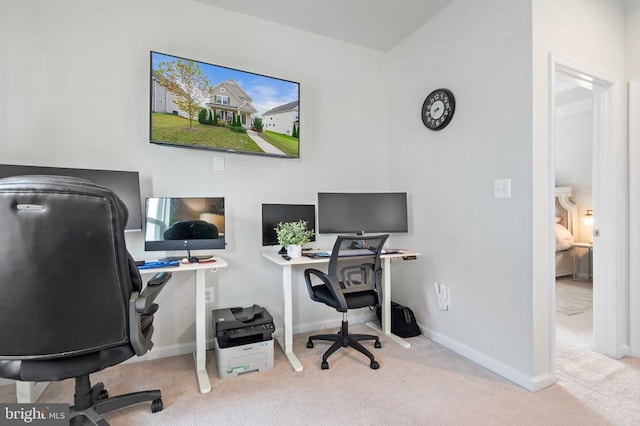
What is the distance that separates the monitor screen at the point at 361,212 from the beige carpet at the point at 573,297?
2.26 m

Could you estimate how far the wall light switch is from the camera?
213 centimetres

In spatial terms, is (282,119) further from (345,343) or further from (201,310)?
(345,343)

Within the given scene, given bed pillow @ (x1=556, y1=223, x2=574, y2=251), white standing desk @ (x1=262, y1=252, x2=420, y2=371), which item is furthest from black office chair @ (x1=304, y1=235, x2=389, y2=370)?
bed pillow @ (x1=556, y1=223, x2=574, y2=251)

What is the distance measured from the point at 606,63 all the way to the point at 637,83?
32 centimetres

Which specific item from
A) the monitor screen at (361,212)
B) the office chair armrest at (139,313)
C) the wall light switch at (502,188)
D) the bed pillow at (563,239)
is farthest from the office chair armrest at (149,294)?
the bed pillow at (563,239)

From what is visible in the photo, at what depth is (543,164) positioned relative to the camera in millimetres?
2033

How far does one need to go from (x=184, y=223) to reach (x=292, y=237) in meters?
0.84

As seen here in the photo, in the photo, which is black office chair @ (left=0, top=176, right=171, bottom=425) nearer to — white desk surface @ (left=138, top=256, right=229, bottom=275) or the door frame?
white desk surface @ (left=138, top=256, right=229, bottom=275)

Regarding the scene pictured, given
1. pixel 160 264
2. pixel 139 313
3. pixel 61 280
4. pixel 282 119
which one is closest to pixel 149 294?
pixel 139 313

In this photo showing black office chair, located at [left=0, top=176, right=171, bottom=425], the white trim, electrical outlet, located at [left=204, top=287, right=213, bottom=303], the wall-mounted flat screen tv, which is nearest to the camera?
black office chair, located at [left=0, top=176, right=171, bottom=425]

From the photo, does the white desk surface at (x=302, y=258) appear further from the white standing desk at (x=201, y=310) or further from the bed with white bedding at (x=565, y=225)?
the bed with white bedding at (x=565, y=225)

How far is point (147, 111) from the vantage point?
8.03ft

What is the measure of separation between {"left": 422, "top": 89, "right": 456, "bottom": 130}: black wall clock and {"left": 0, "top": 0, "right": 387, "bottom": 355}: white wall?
64cm

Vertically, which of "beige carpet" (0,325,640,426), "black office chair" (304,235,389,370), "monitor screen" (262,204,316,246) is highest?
"monitor screen" (262,204,316,246)
